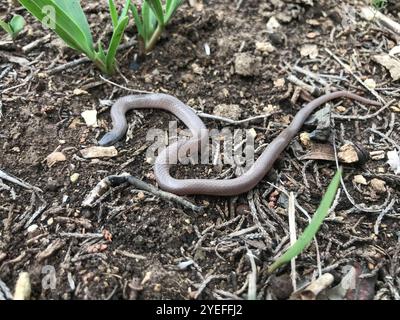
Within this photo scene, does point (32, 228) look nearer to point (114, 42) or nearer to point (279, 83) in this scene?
point (114, 42)

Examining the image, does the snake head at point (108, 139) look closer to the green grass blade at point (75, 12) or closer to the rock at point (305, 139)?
the green grass blade at point (75, 12)

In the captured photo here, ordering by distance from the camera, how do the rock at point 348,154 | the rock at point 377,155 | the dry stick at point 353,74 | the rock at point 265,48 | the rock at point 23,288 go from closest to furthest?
the rock at point 23,288
the rock at point 348,154
the rock at point 377,155
the dry stick at point 353,74
the rock at point 265,48

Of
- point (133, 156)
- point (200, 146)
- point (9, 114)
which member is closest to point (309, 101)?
point (200, 146)

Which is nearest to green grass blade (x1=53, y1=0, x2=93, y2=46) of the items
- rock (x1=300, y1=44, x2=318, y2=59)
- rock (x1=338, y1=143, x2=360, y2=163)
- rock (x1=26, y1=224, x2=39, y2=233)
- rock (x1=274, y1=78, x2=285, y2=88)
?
rock (x1=26, y1=224, x2=39, y2=233)

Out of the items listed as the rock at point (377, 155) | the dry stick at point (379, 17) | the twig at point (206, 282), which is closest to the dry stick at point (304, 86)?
the rock at point (377, 155)

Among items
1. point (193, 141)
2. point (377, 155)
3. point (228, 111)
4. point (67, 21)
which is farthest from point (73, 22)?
point (377, 155)

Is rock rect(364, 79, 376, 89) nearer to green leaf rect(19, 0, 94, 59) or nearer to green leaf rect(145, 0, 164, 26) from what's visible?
green leaf rect(145, 0, 164, 26)
